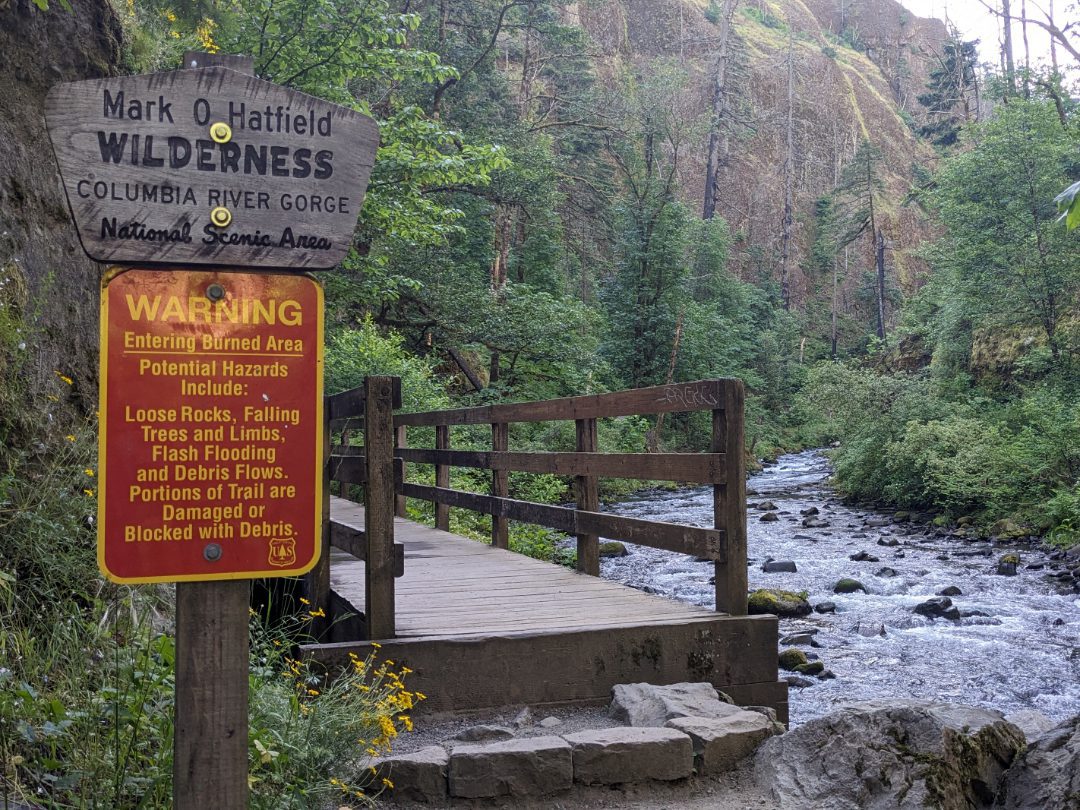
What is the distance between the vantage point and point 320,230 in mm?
2510

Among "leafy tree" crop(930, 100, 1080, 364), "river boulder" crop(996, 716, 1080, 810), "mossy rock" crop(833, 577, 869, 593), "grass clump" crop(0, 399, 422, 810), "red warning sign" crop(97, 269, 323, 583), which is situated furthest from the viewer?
"leafy tree" crop(930, 100, 1080, 364)

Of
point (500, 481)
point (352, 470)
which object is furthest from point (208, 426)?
point (500, 481)

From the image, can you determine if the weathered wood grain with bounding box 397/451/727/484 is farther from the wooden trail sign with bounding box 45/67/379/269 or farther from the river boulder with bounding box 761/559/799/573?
the river boulder with bounding box 761/559/799/573

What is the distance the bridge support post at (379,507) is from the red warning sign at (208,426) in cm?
229

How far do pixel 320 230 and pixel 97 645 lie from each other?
7.95 ft

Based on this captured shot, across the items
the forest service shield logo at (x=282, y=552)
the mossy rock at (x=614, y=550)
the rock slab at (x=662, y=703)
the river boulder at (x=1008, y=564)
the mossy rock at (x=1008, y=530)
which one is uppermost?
the forest service shield logo at (x=282, y=552)

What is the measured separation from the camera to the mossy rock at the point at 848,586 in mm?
11961

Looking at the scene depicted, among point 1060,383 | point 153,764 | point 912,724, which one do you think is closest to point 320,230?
point 153,764

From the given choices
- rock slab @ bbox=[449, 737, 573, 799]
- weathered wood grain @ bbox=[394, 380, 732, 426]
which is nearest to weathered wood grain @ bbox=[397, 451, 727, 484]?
weathered wood grain @ bbox=[394, 380, 732, 426]

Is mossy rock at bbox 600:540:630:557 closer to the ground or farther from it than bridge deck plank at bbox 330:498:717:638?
closer to the ground

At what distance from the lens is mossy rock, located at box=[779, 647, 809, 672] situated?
27.1 feet

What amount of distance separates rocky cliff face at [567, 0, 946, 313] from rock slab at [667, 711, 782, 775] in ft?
197

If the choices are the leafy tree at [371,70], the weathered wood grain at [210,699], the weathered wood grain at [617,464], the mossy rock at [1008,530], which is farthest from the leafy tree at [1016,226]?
the weathered wood grain at [210,699]

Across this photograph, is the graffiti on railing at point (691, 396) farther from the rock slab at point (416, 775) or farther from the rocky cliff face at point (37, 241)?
the rocky cliff face at point (37, 241)
